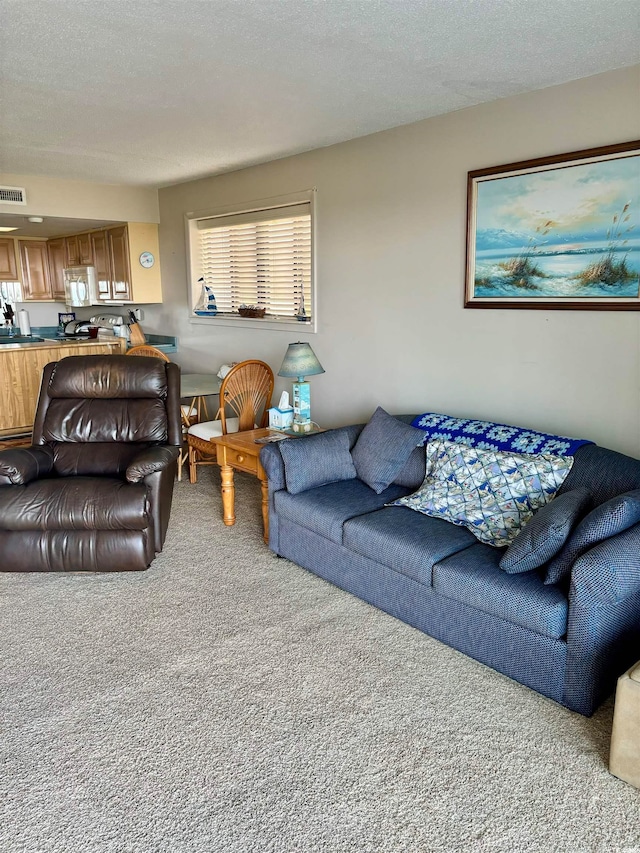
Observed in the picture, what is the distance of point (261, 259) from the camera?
5.12 metres

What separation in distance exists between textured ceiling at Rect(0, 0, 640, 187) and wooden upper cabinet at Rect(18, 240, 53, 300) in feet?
11.9

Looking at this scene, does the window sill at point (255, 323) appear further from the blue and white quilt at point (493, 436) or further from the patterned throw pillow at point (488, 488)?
the patterned throw pillow at point (488, 488)

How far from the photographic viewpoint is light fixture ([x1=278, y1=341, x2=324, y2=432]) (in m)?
3.87

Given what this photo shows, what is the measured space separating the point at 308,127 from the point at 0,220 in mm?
3599

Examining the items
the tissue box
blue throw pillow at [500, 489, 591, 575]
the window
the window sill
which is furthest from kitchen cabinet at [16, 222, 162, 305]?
blue throw pillow at [500, 489, 591, 575]

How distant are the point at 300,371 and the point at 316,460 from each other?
71cm

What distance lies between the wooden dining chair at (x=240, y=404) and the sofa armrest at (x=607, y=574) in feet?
9.02

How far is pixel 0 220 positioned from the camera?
581cm

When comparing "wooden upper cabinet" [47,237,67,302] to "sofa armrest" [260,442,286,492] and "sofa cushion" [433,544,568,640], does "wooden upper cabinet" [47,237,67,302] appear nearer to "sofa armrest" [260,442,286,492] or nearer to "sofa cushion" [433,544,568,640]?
"sofa armrest" [260,442,286,492]

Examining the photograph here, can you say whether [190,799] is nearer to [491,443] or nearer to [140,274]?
[491,443]

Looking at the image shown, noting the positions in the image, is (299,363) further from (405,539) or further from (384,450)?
(405,539)

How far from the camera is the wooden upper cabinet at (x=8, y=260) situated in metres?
7.11

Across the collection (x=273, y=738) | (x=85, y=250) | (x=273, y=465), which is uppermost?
(x=85, y=250)

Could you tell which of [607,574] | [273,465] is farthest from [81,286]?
[607,574]
